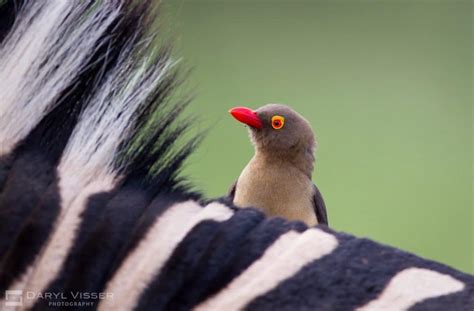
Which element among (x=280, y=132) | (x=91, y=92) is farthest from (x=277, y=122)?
(x=91, y=92)

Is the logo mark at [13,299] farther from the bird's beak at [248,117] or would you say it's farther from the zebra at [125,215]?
the bird's beak at [248,117]

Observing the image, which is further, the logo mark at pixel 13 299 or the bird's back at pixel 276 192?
the bird's back at pixel 276 192

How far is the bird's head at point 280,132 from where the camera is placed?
117cm

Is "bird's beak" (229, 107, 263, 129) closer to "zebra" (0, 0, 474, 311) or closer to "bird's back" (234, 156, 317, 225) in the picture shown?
"bird's back" (234, 156, 317, 225)

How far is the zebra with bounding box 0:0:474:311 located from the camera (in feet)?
1.72

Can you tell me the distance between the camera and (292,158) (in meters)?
1.19

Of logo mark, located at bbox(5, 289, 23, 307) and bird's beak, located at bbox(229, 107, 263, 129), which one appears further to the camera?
bird's beak, located at bbox(229, 107, 263, 129)

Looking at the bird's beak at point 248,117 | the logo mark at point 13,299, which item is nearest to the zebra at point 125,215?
the logo mark at point 13,299

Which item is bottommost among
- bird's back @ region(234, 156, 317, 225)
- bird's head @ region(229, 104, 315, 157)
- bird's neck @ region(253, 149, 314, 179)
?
bird's back @ region(234, 156, 317, 225)

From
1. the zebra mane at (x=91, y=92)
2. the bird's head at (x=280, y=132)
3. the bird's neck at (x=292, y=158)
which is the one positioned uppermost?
the zebra mane at (x=91, y=92)

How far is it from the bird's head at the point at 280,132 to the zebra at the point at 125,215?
1.88 feet

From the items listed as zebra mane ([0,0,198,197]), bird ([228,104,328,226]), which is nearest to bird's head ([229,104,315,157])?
bird ([228,104,328,226])

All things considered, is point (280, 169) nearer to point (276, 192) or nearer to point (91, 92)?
point (276, 192)

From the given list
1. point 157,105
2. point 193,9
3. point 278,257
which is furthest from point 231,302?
point 193,9
